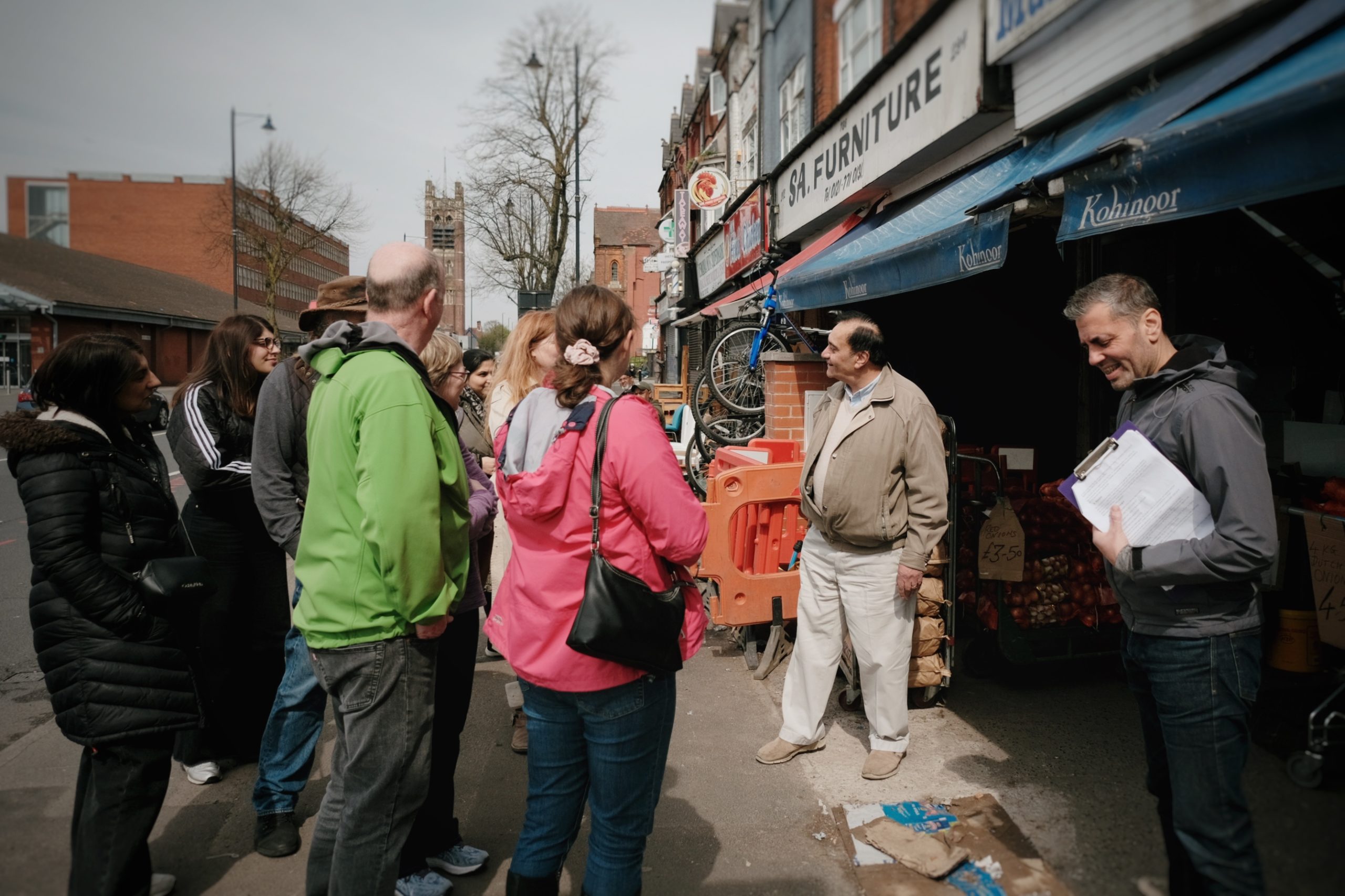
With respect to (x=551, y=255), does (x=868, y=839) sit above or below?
below

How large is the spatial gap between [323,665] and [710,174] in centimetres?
1319

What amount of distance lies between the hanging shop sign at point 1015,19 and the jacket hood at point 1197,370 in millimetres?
2600

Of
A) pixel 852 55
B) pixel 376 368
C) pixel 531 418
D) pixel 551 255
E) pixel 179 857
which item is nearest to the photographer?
pixel 376 368

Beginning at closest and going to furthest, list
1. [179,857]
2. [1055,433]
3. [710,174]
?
[179,857], [1055,433], [710,174]

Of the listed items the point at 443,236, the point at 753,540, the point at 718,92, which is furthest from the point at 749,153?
the point at 443,236

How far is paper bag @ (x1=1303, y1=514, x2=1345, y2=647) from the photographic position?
323cm

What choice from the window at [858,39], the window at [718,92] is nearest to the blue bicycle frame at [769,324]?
the window at [858,39]

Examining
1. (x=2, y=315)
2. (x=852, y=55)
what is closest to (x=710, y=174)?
(x=852, y=55)

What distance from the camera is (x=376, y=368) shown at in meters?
2.08

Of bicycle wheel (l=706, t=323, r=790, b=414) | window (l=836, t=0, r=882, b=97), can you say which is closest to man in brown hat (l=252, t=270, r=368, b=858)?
bicycle wheel (l=706, t=323, r=790, b=414)

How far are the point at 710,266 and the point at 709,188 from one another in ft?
5.32

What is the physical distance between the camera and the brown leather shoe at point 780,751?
3.76 meters

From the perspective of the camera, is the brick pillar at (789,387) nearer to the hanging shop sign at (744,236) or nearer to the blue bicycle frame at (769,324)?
the blue bicycle frame at (769,324)

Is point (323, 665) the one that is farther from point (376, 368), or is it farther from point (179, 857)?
point (179, 857)
